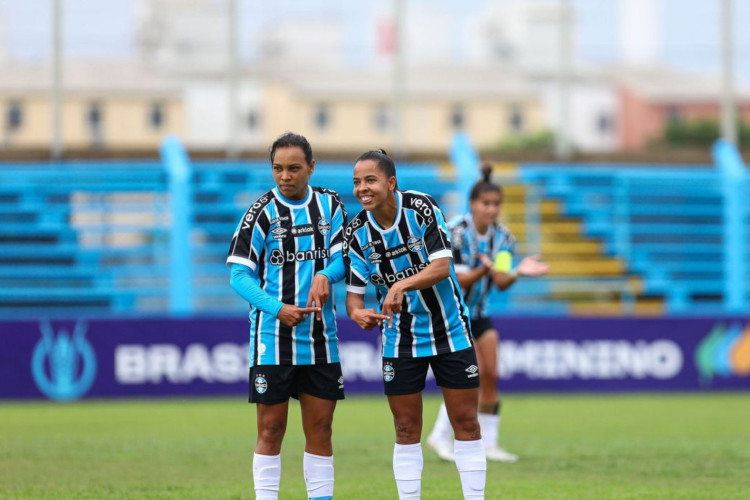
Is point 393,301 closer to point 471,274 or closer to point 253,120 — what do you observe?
point 471,274

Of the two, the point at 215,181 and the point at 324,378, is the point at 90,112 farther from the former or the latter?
the point at 324,378

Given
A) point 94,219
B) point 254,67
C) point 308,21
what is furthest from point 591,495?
point 308,21

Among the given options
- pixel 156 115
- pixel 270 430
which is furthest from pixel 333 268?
pixel 156 115

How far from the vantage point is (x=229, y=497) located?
8508 mm

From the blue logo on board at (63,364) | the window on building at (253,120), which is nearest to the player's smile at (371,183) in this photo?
the blue logo on board at (63,364)

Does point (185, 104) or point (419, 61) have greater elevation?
point (419, 61)

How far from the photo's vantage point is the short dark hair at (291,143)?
7.24m

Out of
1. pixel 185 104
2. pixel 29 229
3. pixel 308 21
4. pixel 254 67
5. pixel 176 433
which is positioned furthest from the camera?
pixel 308 21

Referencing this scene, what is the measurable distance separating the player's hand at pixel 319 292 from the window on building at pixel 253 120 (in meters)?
57.0

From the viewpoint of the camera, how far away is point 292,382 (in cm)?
735

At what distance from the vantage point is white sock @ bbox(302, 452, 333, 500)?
738cm

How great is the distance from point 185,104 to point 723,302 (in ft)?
131

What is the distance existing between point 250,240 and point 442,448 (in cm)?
425

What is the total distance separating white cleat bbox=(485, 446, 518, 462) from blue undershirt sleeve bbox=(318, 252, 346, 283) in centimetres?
394
